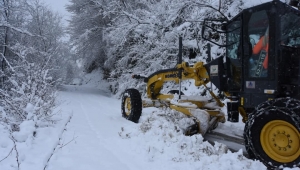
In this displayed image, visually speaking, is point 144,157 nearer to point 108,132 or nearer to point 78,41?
point 108,132

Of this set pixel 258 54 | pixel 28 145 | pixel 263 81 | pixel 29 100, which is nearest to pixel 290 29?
pixel 258 54

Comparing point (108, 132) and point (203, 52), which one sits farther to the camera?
point (203, 52)

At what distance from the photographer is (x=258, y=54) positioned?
4.82 m

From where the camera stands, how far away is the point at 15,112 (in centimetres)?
605

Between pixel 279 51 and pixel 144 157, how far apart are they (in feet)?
9.46

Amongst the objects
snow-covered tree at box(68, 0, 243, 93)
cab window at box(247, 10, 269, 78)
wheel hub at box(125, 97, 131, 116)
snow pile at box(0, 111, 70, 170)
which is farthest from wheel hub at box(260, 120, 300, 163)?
snow-covered tree at box(68, 0, 243, 93)

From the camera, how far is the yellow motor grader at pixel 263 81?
3916 mm

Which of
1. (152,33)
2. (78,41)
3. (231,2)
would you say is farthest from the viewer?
(78,41)

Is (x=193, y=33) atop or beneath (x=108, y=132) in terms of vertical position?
atop

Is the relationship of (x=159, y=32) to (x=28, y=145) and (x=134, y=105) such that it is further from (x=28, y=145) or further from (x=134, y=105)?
(x=28, y=145)

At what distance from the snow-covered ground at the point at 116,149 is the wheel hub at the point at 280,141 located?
32 centimetres

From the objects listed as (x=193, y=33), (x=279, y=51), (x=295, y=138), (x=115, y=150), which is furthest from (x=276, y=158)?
(x=193, y=33)

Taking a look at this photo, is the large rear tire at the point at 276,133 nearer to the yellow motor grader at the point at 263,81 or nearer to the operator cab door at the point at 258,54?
the yellow motor grader at the point at 263,81

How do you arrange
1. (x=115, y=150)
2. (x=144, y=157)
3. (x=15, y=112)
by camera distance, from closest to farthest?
(x=144, y=157) < (x=115, y=150) < (x=15, y=112)
